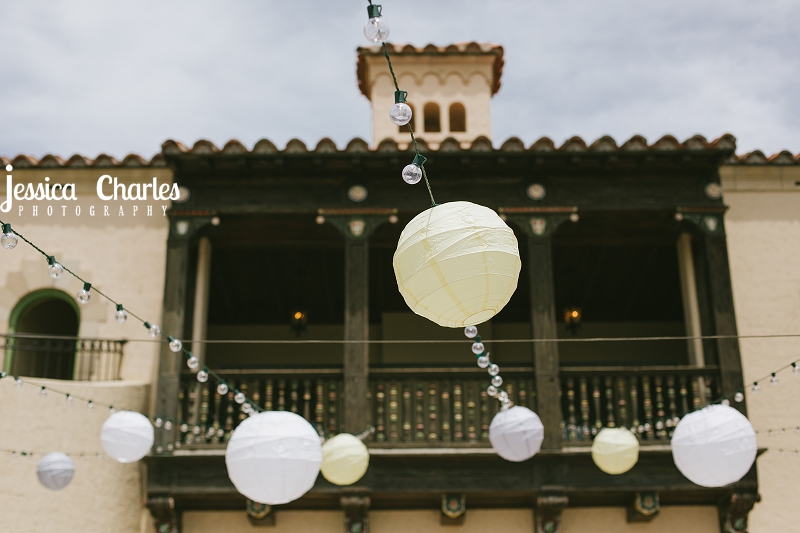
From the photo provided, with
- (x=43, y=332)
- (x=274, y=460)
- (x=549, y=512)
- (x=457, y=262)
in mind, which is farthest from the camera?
(x=43, y=332)

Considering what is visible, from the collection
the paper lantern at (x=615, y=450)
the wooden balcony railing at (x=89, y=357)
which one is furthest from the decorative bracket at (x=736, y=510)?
the wooden balcony railing at (x=89, y=357)

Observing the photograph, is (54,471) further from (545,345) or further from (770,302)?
(770,302)

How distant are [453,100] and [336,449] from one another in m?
7.46

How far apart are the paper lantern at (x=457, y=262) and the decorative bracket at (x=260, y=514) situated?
458 centimetres

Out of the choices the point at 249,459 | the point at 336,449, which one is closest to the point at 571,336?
the point at 336,449

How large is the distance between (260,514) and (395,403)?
1784 millimetres

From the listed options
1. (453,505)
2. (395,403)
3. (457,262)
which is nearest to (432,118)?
(395,403)

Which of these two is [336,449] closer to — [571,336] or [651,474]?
[651,474]

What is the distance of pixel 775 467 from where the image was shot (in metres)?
8.64

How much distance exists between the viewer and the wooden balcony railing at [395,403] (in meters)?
8.43

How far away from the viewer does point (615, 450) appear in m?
7.62

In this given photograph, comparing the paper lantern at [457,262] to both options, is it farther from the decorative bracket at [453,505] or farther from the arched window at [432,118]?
the arched window at [432,118]

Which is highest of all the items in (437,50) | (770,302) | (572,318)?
(437,50)

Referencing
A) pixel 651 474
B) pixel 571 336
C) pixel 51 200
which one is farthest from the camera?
pixel 571 336
